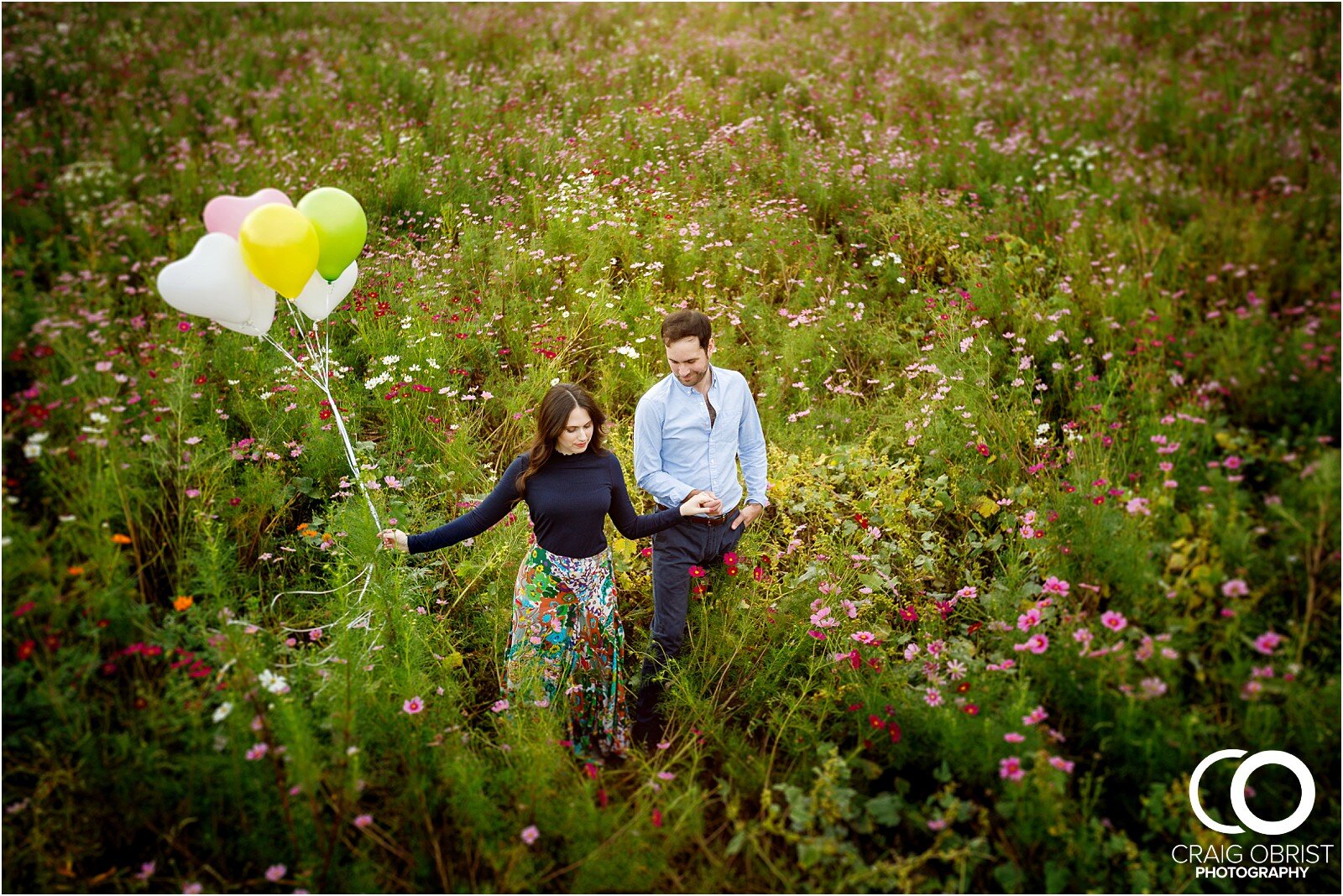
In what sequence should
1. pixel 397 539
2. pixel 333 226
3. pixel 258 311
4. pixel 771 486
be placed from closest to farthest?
pixel 397 539, pixel 258 311, pixel 333 226, pixel 771 486

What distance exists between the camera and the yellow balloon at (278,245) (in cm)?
302

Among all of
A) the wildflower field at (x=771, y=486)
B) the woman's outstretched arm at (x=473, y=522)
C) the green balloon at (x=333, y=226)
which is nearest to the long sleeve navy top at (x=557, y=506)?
the woman's outstretched arm at (x=473, y=522)

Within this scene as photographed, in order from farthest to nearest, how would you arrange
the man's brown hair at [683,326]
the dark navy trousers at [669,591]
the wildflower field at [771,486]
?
the dark navy trousers at [669,591], the man's brown hair at [683,326], the wildflower field at [771,486]

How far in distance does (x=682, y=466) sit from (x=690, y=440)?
13 centimetres

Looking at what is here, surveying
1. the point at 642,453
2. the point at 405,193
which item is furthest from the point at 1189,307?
the point at 405,193

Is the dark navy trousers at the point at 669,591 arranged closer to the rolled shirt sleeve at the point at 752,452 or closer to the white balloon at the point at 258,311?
the rolled shirt sleeve at the point at 752,452

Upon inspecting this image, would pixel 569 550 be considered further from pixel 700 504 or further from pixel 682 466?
pixel 682 466

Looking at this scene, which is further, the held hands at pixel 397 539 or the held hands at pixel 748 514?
the held hands at pixel 748 514

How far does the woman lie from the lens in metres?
3.14

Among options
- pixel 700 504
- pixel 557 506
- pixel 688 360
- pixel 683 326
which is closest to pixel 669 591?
pixel 700 504

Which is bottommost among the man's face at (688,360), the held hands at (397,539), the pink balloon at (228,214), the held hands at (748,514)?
the held hands at (748,514)

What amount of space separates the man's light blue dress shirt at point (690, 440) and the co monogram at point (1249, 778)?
197 centimetres

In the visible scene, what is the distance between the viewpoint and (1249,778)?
107 inches

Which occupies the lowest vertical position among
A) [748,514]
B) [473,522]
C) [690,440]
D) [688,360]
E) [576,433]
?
[748,514]
